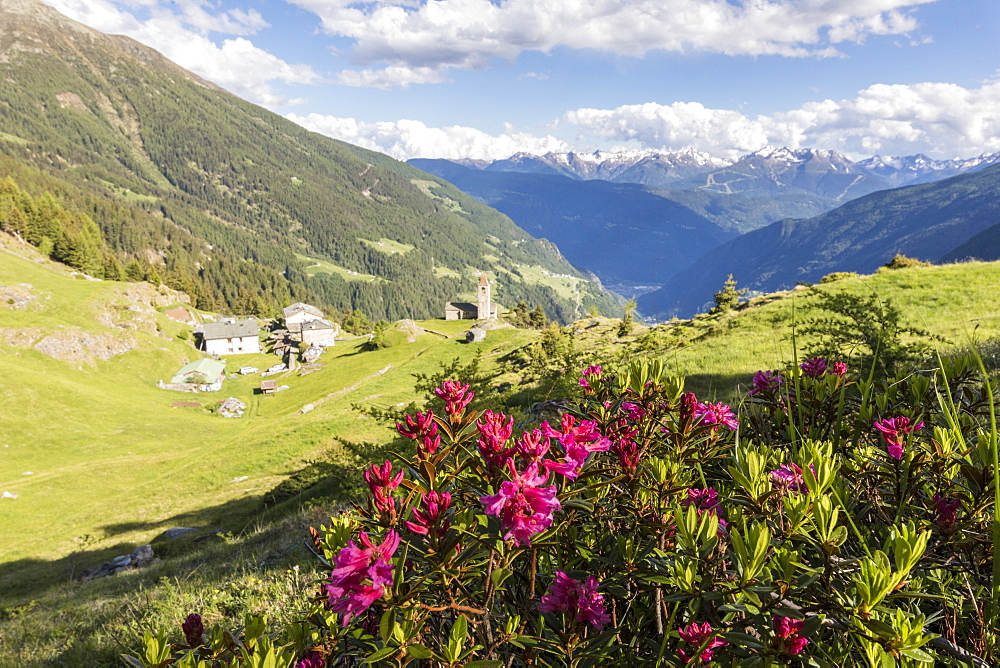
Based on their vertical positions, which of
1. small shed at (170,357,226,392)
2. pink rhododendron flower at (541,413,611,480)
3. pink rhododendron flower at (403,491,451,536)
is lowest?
small shed at (170,357,226,392)

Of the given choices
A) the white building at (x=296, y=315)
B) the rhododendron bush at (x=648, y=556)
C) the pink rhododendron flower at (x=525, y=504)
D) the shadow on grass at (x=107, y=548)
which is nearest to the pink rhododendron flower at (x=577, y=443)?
the rhododendron bush at (x=648, y=556)

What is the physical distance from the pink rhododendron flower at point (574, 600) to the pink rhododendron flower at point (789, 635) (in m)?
0.57

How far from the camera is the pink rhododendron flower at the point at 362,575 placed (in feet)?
4.08

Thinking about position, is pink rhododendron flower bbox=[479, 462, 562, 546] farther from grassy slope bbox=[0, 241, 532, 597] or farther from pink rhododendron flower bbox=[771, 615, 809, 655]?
grassy slope bbox=[0, 241, 532, 597]

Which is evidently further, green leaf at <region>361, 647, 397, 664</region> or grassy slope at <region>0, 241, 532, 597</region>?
grassy slope at <region>0, 241, 532, 597</region>

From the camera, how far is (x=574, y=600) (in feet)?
5.32

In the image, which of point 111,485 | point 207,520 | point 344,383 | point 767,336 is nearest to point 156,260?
point 344,383

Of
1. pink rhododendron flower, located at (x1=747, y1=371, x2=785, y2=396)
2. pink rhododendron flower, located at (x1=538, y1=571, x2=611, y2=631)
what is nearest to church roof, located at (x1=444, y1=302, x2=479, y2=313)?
pink rhododendron flower, located at (x1=747, y1=371, x2=785, y2=396)

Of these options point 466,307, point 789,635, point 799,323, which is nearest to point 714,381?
point 799,323

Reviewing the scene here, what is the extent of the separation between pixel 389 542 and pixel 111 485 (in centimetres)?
4045

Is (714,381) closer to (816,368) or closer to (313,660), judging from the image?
(816,368)

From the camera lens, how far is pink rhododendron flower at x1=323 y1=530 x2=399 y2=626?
4.08 feet

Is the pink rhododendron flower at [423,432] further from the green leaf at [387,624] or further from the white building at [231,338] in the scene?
the white building at [231,338]

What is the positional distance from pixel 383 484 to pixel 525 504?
1.62 ft
